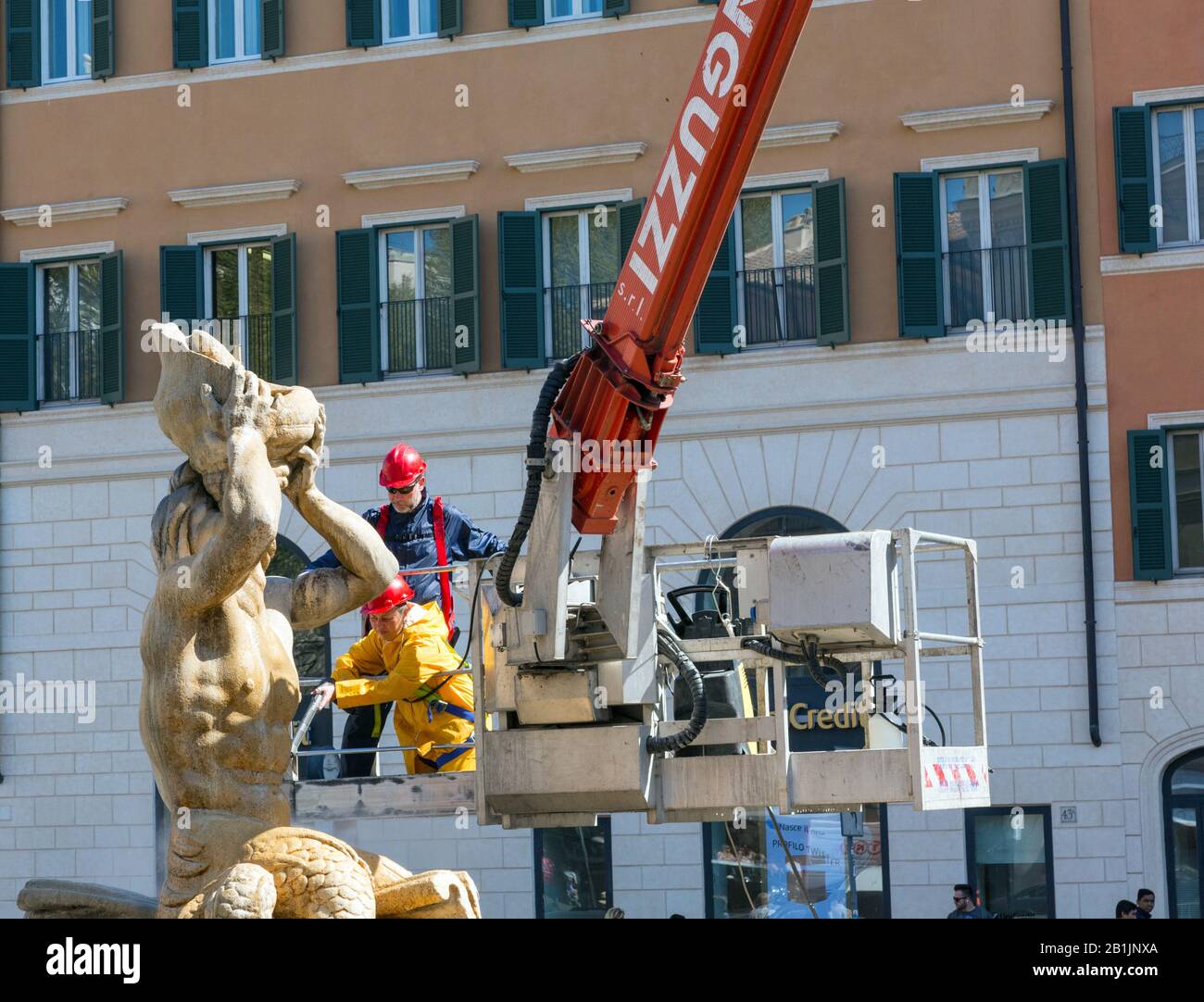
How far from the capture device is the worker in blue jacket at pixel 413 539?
31.6 ft

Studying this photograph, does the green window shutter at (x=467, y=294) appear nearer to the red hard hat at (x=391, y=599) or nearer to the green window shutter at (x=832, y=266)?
the green window shutter at (x=832, y=266)

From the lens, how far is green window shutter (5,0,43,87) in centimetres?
2469

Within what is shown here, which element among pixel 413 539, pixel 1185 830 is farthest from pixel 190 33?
pixel 413 539

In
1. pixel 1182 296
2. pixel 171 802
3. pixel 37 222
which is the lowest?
pixel 171 802

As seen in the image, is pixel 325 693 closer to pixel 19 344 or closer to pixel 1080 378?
pixel 1080 378

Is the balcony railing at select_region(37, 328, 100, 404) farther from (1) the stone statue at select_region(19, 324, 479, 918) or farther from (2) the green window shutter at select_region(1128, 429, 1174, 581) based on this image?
(1) the stone statue at select_region(19, 324, 479, 918)

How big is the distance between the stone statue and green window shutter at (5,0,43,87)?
18929mm

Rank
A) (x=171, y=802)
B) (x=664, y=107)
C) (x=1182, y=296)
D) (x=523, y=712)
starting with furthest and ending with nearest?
(x=664, y=107), (x=1182, y=296), (x=523, y=712), (x=171, y=802)

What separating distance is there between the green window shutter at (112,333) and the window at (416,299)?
9.74 ft

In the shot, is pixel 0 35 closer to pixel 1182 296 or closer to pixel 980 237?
pixel 980 237

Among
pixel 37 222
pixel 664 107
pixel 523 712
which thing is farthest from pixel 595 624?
pixel 37 222

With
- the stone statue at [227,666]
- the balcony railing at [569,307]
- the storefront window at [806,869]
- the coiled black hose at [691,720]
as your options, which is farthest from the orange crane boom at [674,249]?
the balcony railing at [569,307]

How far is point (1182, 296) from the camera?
68.8 feet

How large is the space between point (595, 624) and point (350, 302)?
14997 mm
